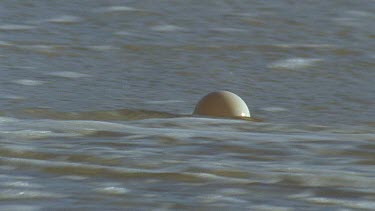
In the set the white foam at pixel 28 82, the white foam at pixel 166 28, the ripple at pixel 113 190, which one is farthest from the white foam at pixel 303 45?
the ripple at pixel 113 190

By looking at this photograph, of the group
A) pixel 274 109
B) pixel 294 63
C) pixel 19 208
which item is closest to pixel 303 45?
pixel 294 63

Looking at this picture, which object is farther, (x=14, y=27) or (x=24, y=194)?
(x=14, y=27)

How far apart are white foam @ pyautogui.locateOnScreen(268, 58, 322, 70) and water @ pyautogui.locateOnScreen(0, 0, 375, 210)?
11 millimetres

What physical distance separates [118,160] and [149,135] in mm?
356

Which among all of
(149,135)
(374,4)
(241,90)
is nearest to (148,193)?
(149,135)

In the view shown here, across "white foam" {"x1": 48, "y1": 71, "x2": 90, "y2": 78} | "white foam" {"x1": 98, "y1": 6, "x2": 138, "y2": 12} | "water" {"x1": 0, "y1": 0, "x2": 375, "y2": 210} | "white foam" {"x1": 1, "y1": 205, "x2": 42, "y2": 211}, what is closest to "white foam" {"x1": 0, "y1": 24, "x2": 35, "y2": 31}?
"water" {"x1": 0, "y1": 0, "x2": 375, "y2": 210}

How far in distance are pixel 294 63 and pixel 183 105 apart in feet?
2.88

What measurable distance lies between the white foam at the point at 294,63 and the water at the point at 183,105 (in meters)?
0.01

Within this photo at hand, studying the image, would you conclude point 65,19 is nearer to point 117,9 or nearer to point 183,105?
point 117,9

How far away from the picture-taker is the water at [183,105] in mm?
2164

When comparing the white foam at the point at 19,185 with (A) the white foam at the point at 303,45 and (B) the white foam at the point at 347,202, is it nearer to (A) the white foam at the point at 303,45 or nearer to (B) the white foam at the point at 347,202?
(B) the white foam at the point at 347,202

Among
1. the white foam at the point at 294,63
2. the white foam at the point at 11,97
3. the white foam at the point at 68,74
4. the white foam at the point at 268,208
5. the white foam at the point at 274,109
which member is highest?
the white foam at the point at 268,208

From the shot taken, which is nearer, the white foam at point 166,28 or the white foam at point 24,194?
the white foam at point 24,194

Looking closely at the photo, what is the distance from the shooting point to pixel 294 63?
4.25 m
